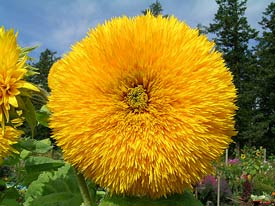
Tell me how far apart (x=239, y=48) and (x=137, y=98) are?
34630 millimetres

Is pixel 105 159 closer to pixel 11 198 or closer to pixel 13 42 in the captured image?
pixel 13 42

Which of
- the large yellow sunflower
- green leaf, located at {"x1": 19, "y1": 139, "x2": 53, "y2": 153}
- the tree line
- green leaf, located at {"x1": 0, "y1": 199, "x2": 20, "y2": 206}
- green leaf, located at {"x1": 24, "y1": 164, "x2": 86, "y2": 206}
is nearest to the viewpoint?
the large yellow sunflower

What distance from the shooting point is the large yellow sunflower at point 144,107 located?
0.59 meters

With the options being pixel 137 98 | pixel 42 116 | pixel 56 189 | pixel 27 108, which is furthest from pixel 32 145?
pixel 137 98

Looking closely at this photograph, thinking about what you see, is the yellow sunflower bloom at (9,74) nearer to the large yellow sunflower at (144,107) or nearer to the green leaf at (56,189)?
the large yellow sunflower at (144,107)

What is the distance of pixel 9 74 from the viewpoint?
0.66 meters

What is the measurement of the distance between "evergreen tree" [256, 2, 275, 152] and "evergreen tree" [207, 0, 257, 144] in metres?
0.58

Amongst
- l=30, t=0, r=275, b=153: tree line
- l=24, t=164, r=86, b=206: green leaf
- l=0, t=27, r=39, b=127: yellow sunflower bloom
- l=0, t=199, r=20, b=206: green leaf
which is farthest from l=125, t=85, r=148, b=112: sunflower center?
l=30, t=0, r=275, b=153: tree line

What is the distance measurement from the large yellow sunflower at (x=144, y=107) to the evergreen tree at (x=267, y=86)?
3135 centimetres

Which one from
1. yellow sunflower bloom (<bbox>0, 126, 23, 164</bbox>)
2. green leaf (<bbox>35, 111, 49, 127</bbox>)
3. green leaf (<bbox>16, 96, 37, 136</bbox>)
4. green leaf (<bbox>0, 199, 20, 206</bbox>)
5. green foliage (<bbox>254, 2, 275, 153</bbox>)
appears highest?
green foliage (<bbox>254, 2, 275, 153</bbox>)

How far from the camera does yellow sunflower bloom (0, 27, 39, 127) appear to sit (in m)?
0.66

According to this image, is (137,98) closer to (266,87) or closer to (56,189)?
(56,189)

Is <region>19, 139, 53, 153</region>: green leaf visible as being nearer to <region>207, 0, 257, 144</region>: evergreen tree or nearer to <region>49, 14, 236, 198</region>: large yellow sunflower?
<region>49, 14, 236, 198</region>: large yellow sunflower

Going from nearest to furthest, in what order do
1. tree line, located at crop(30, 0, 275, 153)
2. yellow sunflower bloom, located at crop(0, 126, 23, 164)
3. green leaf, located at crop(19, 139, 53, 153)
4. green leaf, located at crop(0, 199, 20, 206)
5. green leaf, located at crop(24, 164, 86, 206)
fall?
1. yellow sunflower bloom, located at crop(0, 126, 23, 164)
2. green leaf, located at crop(24, 164, 86, 206)
3. green leaf, located at crop(19, 139, 53, 153)
4. green leaf, located at crop(0, 199, 20, 206)
5. tree line, located at crop(30, 0, 275, 153)
